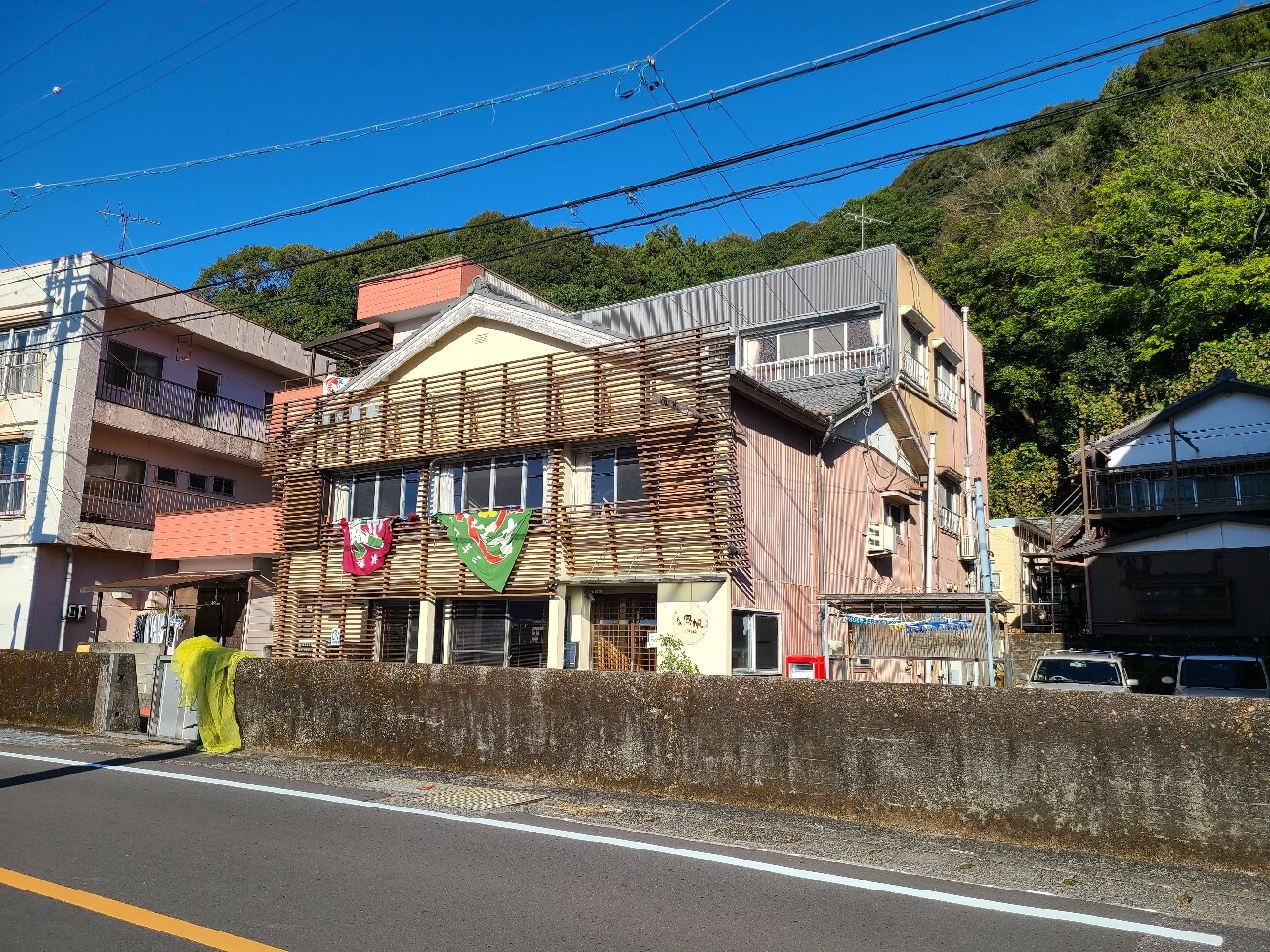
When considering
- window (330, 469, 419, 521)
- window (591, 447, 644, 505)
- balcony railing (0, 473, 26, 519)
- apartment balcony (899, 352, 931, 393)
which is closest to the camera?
window (591, 447, 644, 505)

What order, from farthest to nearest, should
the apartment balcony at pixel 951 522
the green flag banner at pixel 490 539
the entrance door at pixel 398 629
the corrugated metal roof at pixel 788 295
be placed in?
the corrugated metal roof at pixel 788 295 < the apartment balcony at pixel 951 522 < the entrance door at pixel 398 629 < the green flag banner at pixel 490 539

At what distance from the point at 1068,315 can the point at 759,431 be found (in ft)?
84.1

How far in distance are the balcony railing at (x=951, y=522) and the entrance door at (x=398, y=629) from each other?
17101 millimetres

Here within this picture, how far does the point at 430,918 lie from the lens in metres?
5.56

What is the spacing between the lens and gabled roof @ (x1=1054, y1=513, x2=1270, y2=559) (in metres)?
27.0

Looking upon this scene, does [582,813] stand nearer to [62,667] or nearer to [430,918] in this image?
[430,918]

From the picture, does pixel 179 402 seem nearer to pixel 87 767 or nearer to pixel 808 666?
pixel 87 767

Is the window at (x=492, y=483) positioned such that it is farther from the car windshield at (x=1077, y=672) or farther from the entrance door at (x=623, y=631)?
the car windshield at (x=1077, y=672)

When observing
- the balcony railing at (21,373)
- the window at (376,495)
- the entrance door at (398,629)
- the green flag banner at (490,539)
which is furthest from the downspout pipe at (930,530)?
the balcony railing at (21,373)

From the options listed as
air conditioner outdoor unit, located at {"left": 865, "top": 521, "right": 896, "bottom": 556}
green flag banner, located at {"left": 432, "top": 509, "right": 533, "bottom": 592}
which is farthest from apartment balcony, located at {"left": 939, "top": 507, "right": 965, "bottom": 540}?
green flag banner, located at {"left": 432, "top": 509, "right": 533, "bottom": 592}

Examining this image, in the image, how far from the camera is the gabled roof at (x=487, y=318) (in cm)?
1903

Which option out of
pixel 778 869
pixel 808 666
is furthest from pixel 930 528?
pixel 778 869

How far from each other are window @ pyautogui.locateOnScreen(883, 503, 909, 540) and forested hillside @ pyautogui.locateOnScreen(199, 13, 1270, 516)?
14651mm

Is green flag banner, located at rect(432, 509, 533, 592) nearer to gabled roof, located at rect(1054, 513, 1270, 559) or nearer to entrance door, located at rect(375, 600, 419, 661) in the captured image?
entrance door, located at rect(375, 600, 419, 661)
